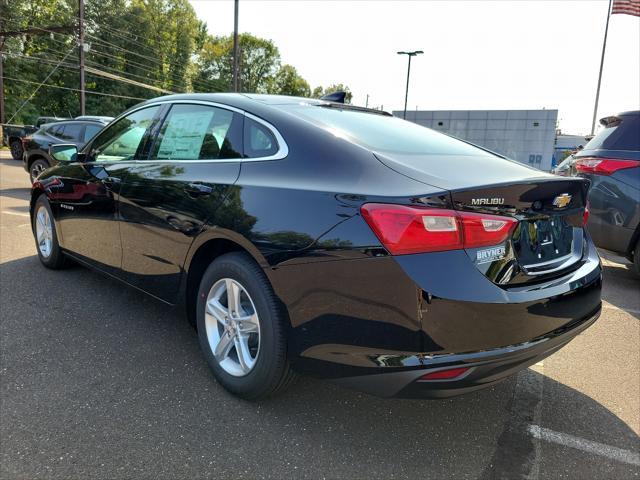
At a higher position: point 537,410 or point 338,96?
point 338,96

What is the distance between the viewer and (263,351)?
7.68 ft

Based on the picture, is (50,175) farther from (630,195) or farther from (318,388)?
(630,195)

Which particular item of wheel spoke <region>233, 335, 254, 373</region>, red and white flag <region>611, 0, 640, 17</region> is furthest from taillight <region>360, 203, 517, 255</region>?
red and white flag <region>611, 0, 640, 17</region>

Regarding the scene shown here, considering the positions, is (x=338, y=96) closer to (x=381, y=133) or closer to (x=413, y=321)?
(x=381, y=133)

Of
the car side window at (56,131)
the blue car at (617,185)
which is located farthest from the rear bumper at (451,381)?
the car side window at (56,131)

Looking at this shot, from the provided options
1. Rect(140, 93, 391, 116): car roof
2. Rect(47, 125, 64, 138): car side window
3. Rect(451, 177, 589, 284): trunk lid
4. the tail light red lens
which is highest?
Rect(140, 93, 391, 116): car roof

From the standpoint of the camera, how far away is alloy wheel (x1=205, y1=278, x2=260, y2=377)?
8.23 ft

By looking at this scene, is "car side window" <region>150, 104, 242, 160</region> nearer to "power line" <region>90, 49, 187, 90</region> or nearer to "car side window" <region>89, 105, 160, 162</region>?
"car side window" <region>89, 105, 160, 162</region>

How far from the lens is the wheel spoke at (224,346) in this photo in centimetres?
264

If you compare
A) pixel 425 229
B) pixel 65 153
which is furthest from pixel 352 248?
pixel 65 153

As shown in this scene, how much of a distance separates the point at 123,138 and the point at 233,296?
1926mm

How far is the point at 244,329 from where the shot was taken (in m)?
2.54

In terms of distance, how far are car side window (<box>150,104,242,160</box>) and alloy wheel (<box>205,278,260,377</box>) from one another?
2.55 feet

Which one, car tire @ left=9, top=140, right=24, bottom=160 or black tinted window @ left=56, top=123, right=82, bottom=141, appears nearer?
black tinted window @ left=56, top=123, right=82, bottom=141
